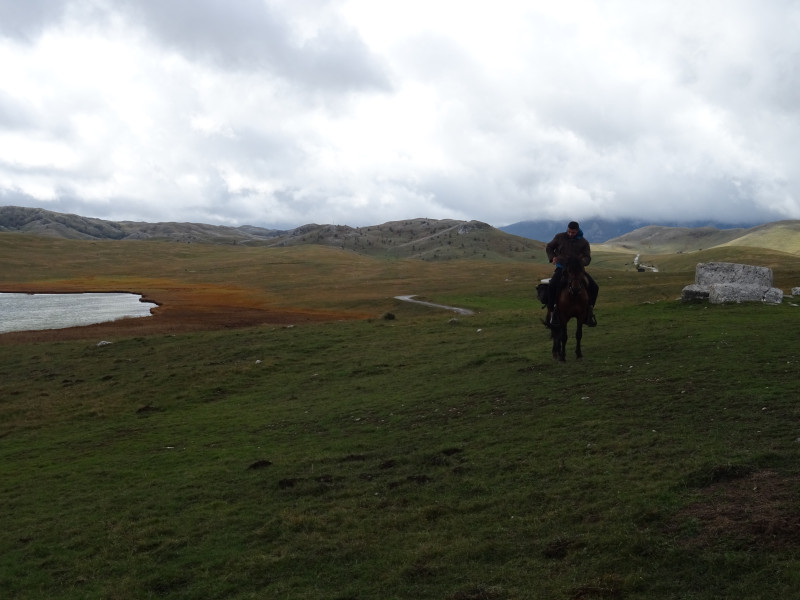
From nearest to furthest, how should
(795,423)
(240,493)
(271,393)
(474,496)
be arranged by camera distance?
(474,496)
(795,423)
(240,493)
(271,393)

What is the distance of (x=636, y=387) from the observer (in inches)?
638

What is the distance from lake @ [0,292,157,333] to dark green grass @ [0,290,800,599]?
32874mm

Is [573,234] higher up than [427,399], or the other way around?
[573,234]

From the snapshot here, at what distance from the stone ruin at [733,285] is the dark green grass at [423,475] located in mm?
6433

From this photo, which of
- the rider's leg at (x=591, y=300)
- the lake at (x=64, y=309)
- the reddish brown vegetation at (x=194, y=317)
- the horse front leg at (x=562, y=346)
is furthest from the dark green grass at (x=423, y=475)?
the lake at (x=64, y=309)

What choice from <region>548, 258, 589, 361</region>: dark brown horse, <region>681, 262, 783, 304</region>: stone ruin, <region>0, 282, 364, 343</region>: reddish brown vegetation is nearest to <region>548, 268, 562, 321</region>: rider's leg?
<region>548, 258, 589, 361</region>: dark brown horse

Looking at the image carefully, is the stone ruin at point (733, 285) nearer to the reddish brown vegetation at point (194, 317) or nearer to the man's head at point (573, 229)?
the man's head at point (573, 229)

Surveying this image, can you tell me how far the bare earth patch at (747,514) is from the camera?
7320 mm

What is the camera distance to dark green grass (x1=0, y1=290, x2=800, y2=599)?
7.97 meters

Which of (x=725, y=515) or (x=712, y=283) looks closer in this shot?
(x=725, y=515)

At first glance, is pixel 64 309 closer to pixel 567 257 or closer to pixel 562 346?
pixel 562 346

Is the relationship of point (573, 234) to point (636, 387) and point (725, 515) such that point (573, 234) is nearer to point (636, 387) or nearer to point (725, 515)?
point (636, 387)

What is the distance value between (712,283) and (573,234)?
1790cm

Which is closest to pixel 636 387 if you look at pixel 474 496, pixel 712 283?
pixel 474 496
